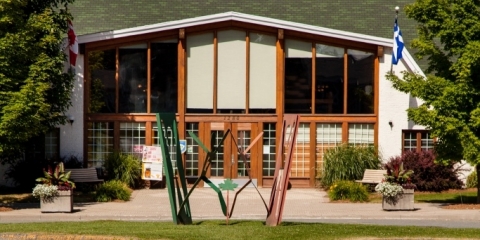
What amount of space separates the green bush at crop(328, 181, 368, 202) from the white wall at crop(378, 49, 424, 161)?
4.49 meters

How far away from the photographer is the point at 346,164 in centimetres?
3547

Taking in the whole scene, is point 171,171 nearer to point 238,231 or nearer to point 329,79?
point 238,231

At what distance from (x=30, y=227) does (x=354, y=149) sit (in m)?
15.5

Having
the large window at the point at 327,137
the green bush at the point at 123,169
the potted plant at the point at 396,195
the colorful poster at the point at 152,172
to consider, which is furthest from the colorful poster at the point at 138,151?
the potted plant at the point at 396,195

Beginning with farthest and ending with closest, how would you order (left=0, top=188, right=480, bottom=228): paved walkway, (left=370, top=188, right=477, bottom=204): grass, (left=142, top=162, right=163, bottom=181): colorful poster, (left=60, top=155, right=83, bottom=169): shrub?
1. (left=60, top=155, right=83, bottom=169): shrub
2. (left=142, top=162, right=163, bottom=181): colorful poster
3. (left=370, top=188, right=477, bottom=204): grass
4. (left=0, top=188, right=480, bottom=228): paved walkway

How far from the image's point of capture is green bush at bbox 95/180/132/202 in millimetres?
32031

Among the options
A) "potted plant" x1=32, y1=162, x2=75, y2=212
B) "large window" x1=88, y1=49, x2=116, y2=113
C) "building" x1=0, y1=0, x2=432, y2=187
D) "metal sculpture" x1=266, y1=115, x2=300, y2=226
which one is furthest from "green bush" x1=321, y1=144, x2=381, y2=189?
"metal sculpture" x1=266, y1=115, x2=300, y2=226

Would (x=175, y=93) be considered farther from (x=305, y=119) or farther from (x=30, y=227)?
(x=30, y=227)

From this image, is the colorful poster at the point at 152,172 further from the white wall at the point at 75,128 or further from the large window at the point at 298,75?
the large window at the point at 298,75

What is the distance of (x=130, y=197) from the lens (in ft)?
109

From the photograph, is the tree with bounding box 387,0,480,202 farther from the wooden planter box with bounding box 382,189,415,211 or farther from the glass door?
the glass door

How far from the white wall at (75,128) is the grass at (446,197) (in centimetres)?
1018

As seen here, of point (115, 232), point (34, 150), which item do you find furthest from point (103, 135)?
point (115, 232)

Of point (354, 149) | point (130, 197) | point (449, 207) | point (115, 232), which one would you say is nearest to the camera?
point (115, 232)
